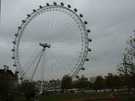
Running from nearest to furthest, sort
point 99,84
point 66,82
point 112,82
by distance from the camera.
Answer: point 66,82 → point 112,82 → point 99,84

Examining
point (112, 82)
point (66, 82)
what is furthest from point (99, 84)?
point (66, 82)

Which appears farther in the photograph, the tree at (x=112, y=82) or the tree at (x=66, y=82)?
the tree at (x=112, y=82)

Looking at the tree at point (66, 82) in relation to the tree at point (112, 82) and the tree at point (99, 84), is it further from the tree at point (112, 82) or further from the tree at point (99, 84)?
the tree at point (112, 82)

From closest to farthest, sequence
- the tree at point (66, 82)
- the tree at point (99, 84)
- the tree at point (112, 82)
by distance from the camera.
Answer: the tree at point (66, 82)
the tree at point (112, 82)
the tree at point (99, 84)

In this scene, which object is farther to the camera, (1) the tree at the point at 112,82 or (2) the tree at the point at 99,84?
(2) the tree at the point at 99,84

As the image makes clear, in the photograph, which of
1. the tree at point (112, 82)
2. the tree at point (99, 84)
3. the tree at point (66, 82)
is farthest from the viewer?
the tree at point (99, 84)

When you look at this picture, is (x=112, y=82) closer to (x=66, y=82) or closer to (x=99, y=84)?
(x=99, y=84)

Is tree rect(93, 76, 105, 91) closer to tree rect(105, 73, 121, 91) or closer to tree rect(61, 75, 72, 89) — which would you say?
tree rect(105, 73, 121, 91)

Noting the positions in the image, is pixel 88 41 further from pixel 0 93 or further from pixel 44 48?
pixel 0 93

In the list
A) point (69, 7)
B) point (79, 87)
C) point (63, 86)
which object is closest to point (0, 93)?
point (69, 7)

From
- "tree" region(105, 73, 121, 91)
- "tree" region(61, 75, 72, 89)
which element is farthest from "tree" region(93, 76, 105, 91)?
"tree" region(61, 75, 72, 89)

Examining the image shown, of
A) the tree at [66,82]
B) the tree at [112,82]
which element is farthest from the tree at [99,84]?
the tree at [66,82]

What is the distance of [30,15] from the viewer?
56.8 metres

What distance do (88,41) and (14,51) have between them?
13.3 meters
